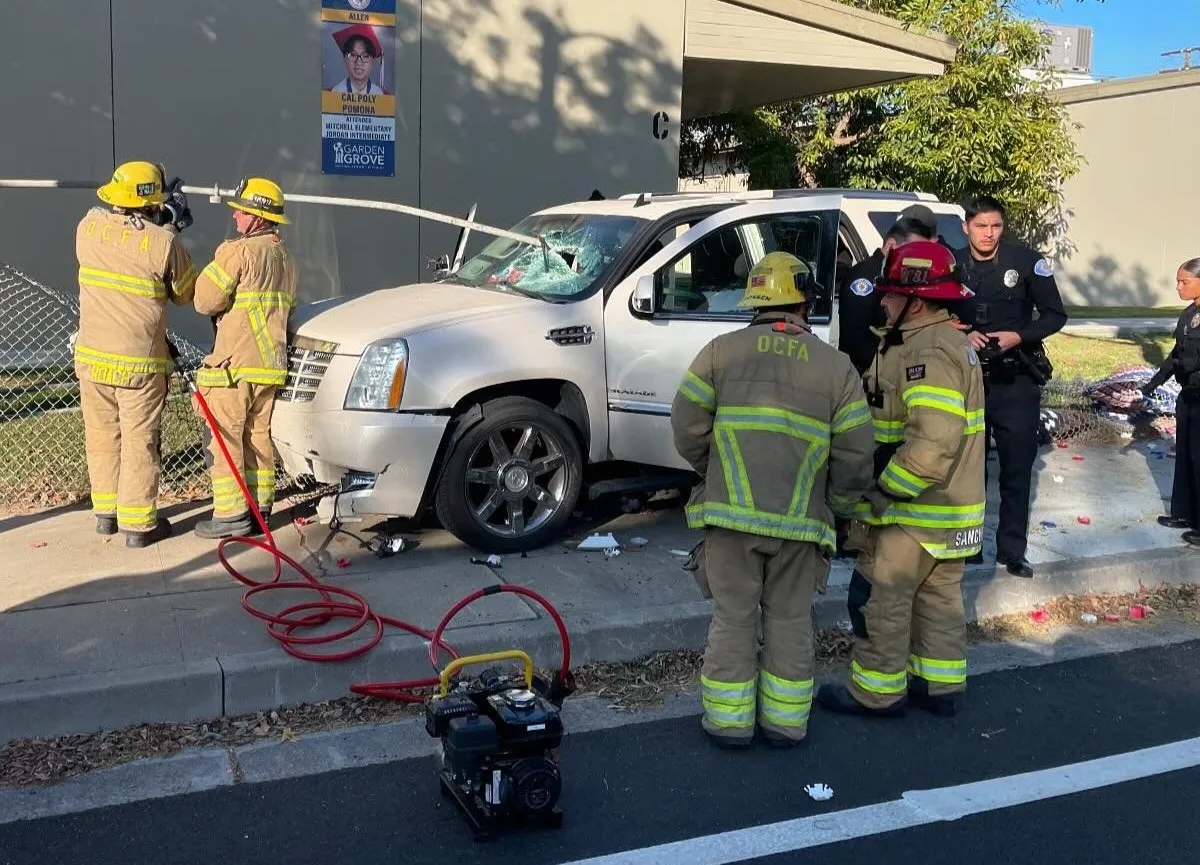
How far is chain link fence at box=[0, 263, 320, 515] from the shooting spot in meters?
7.04

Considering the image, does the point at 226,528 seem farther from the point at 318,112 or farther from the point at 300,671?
the point at 318,112

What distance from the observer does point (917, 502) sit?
4.68 m

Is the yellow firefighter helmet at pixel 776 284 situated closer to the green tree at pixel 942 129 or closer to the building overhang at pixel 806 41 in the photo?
the building overhang at pixel 806 41

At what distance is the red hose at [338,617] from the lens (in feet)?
15.3

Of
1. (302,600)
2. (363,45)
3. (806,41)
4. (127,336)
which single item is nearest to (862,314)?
(302,600)

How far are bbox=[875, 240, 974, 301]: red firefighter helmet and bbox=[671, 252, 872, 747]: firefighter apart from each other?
0.37 metres

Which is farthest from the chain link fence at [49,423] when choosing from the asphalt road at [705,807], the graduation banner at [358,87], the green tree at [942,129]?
the green tree at [942,129]

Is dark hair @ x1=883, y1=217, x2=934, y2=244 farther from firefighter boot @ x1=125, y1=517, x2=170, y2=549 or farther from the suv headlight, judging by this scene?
firefighter boot @ x1=125, y1=517, x2=170, y2=549

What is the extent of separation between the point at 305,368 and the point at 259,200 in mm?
953

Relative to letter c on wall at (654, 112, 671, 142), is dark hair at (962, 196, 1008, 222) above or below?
below

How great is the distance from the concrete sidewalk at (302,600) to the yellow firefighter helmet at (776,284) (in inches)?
67.9

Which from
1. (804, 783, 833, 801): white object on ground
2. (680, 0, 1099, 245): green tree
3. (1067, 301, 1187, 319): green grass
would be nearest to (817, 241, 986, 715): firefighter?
(804, 783, 833, 801): white object on ground

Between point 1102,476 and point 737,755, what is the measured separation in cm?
581

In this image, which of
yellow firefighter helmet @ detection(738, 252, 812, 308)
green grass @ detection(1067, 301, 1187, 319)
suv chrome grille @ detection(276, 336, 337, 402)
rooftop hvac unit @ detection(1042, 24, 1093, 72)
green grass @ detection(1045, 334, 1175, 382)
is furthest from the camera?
rooftop hvac unit @ detection(1042, 24, 1093, 72)
